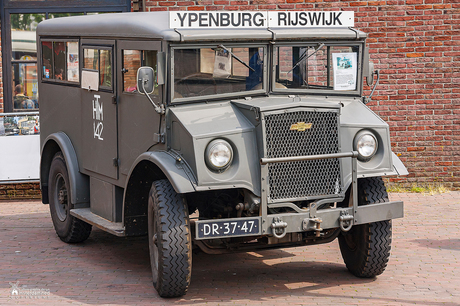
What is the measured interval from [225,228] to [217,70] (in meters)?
1.41

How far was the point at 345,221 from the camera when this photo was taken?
569 centimetres

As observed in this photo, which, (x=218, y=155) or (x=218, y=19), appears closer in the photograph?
(x=218, y=155)

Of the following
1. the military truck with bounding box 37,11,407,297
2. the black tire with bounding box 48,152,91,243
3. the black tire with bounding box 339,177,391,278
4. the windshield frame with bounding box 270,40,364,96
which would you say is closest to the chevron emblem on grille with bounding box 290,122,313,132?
the military truck with bounding box 37,11,407,297

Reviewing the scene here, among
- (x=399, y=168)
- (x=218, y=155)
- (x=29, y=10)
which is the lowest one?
(x=399, y=168)

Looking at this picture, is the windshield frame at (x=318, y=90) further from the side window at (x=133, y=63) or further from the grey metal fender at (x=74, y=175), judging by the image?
the grey metal fender at (x=74, y=175)

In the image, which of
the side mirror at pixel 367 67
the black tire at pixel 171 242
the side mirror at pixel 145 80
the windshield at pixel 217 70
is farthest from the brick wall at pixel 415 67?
the black tire at pixel 171 242

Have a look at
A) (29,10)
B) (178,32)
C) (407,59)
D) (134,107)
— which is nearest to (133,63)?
(134,107)

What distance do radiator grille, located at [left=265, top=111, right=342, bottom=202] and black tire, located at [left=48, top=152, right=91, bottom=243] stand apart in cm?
301

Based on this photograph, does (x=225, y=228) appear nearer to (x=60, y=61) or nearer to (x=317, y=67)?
(x=317, y=67)

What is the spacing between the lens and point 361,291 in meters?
6.02

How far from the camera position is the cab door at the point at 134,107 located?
6.09 m

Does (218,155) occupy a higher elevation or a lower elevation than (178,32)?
lower

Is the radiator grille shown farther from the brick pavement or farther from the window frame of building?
the window frame of building

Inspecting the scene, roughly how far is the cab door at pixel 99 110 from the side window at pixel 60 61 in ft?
0.80
